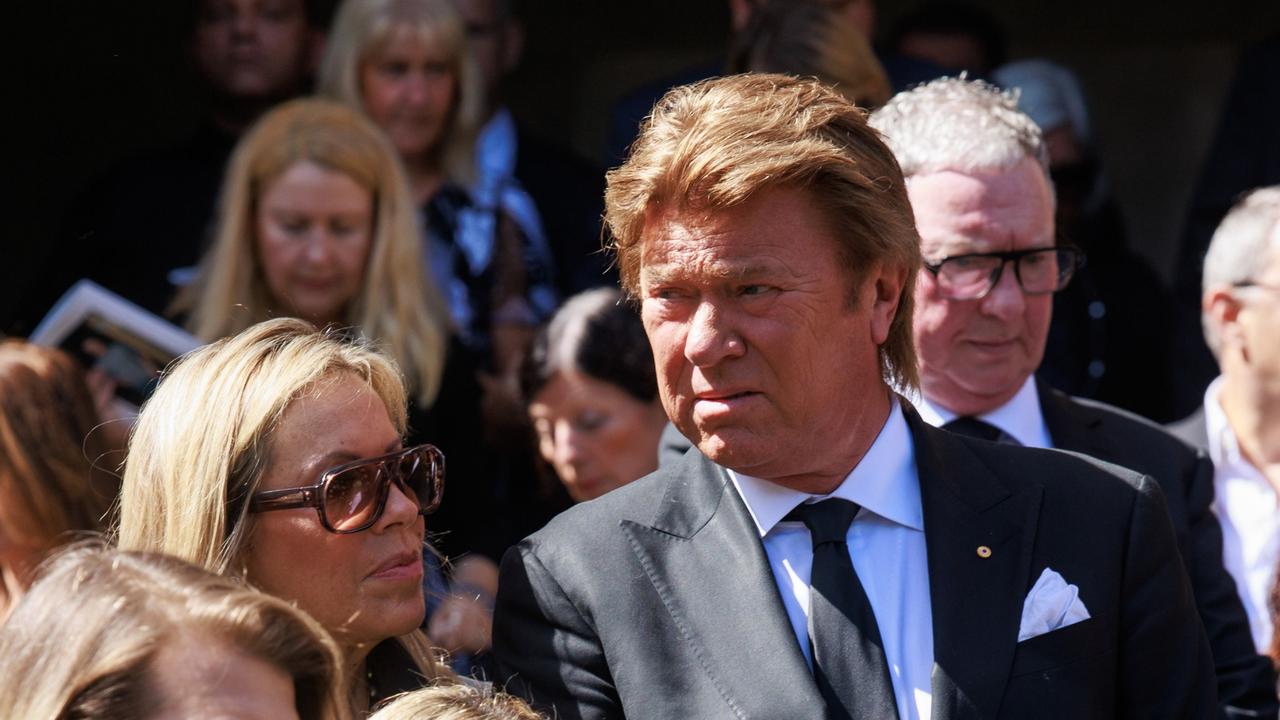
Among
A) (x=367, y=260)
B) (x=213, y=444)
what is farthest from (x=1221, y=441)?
(x=213, y=444)

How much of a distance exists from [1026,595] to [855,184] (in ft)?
2.15

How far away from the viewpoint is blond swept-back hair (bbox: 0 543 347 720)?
6.13 ft

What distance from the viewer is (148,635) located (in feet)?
6.30

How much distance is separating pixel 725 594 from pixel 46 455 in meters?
1.69

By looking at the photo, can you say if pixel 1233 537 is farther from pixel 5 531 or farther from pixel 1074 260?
pixel 5 531

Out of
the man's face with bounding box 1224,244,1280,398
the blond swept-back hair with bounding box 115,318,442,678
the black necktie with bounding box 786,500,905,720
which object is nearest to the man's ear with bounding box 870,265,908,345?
the black necktie with bounding box 786,500,905,720

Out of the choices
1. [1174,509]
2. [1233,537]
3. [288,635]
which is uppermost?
[288,635]

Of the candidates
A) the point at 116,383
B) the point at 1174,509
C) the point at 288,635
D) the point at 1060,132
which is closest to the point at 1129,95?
the point at 1060,132

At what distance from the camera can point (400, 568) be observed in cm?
265

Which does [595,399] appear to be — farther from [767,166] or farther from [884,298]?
[767,166]

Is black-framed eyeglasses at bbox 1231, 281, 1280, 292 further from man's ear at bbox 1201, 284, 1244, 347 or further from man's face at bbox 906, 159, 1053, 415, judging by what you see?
man's face at bbox 906, 159, 1053, 415

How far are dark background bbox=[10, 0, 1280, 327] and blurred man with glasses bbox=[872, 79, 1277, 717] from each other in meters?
2.87

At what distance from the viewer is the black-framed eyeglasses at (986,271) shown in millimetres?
3141

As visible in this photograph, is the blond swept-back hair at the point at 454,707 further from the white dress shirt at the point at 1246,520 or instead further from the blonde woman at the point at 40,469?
the white dress shirt at the point at 1246,520
